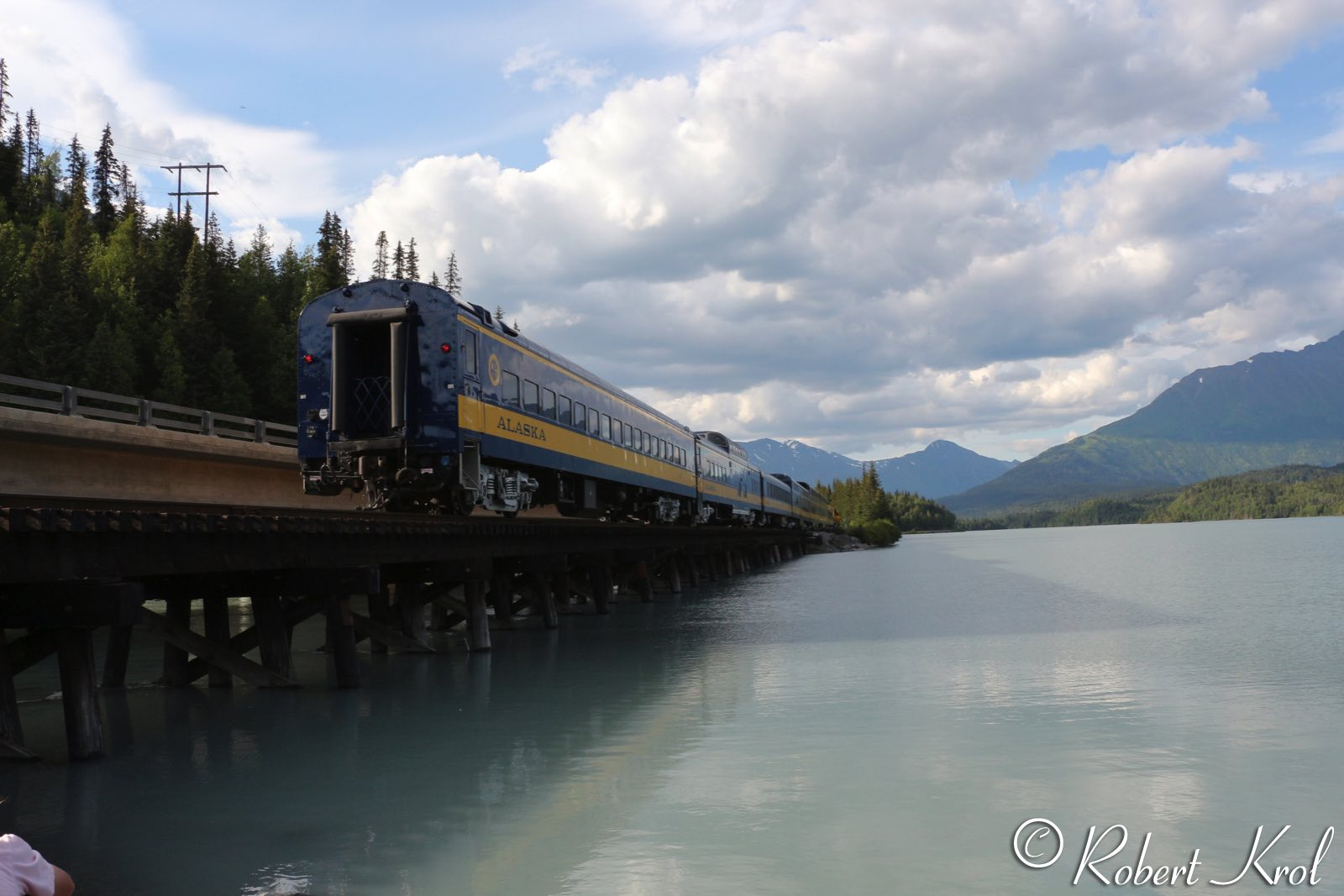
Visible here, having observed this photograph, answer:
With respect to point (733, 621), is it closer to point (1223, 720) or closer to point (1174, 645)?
point (1174, 645)

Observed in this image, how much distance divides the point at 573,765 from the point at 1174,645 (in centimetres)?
1847

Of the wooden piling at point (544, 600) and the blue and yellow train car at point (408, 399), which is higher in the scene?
the blue and yellow train car at point (408, 399)

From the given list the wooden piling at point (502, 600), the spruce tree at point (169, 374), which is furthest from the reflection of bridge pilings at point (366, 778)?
the spruce tree at point (169, 374)

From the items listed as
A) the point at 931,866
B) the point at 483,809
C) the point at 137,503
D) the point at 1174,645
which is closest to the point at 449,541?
the point at 137,503

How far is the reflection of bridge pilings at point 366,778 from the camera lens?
10.1 m

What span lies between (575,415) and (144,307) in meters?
69.1

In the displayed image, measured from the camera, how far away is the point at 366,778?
13.3 meters

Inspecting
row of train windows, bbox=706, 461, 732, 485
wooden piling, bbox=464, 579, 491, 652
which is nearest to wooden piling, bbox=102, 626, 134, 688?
wooden piling, bbox=464, 579, 491, 652

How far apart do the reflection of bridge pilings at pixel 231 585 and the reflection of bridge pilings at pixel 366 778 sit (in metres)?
0.75

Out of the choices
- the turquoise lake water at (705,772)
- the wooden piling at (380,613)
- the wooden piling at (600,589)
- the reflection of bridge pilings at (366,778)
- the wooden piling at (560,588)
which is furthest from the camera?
the wooden piling at (600,589)

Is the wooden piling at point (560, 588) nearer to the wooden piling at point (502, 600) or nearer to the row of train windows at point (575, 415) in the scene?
the wooden piling at point (502, 600)

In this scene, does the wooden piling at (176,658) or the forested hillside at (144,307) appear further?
the forested hillside at (144,307)

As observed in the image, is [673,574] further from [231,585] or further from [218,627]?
[231,585]

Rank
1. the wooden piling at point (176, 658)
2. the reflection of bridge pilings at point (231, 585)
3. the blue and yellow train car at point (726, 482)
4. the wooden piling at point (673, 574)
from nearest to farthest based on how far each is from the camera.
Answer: the reflection of bridge pilings at point (231, 585) → the wooden piling at point (176, 658) → the blue and yellow train car at point (726, 482) → the wooden piling at point (673, 574)
